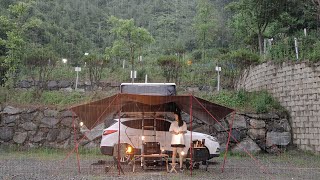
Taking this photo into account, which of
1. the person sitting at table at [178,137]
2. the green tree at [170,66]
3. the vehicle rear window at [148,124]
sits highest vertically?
the green tree at [170,66]

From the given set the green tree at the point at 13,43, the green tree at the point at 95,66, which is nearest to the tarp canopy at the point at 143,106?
the green tree at the point at 95,66

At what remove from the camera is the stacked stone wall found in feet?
43.0

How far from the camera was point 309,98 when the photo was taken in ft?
43.7

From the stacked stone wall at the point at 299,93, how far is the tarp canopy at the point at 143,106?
3.78 m

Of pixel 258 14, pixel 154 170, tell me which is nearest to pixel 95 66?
pixel 258 14

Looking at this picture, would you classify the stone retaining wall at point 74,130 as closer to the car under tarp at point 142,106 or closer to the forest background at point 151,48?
the forest background at point 151,48

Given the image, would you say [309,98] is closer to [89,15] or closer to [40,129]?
[40,129]

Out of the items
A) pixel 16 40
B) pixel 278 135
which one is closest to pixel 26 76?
pixel 16 40

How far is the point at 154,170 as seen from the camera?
32.9 ft

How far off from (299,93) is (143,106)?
19.1 ft

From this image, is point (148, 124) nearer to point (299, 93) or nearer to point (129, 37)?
point (299, 93)

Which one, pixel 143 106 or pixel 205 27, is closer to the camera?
pixel 143 106

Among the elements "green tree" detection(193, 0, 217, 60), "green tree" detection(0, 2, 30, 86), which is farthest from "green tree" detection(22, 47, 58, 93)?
"green tree" detection(193, 0, 217, 60)

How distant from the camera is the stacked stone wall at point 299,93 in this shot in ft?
43.0
